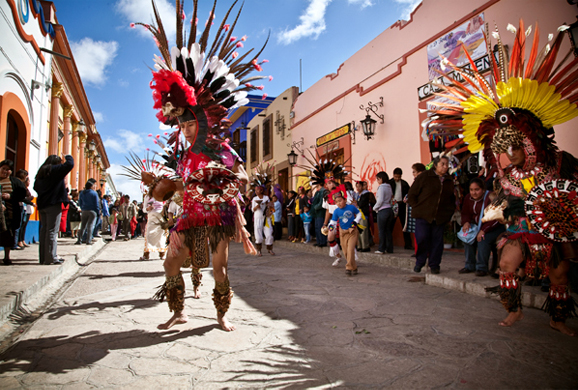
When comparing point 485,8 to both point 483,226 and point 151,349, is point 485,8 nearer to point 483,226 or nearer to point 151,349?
point 483,226

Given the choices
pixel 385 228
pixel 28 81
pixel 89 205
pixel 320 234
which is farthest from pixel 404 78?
pixel 28 81

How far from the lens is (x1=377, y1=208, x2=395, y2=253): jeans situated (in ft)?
26.3

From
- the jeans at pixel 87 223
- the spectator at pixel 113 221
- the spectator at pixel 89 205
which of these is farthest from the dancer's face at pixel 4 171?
the spectator at pixel 113 221

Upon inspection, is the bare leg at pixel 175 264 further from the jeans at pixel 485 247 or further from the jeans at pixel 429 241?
the jeans at pixel 485 247

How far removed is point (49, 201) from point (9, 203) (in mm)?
872

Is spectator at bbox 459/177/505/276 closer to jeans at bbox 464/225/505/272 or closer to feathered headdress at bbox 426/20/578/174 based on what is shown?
jeans at bbox 464/225/505/272

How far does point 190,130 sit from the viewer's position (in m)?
3.27

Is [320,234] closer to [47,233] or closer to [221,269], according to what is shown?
[47,233]

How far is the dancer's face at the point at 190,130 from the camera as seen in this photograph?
326 centimetres

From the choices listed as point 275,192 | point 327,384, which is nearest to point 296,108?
point 275,192

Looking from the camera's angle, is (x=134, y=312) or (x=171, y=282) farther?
(x=134, y=312)

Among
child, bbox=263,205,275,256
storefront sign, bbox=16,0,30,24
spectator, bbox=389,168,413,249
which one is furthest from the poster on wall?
storefront sign, bbox=16,0,30,24

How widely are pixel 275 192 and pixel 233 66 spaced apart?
9.21 meters

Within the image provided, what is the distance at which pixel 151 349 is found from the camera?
264cm
